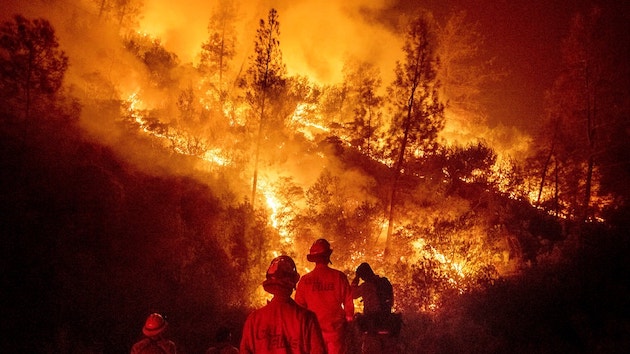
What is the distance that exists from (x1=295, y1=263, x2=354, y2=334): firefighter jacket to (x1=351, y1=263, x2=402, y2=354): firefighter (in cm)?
83

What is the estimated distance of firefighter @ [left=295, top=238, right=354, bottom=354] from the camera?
217 inches

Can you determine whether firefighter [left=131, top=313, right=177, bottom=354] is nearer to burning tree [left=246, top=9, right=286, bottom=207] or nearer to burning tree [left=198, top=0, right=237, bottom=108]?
burning tree [left=246, top=9, right=286, bottom=207]

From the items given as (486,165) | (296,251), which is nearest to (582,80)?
(486,165)

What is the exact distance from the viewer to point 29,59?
18.1 meters

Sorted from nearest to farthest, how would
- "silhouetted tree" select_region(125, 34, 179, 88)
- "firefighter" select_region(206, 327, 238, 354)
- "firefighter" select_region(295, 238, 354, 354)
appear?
"firefighter" select_region(295, 238, 354, 354) < "firefighter" select_region(206, 327, 238, 354) < "silhouetted tree" select_region(125, 34, 179, 88)

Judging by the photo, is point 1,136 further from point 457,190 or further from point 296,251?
point 457,190

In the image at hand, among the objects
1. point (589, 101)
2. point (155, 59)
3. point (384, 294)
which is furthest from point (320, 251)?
point (155, 59)

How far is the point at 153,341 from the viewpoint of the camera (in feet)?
16.9

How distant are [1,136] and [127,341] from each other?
13.8 m

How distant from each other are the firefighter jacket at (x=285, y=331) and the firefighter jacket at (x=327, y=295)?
6.34ft

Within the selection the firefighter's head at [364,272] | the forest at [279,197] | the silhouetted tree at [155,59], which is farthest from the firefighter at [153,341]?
the silhouetted tree at [155,59]

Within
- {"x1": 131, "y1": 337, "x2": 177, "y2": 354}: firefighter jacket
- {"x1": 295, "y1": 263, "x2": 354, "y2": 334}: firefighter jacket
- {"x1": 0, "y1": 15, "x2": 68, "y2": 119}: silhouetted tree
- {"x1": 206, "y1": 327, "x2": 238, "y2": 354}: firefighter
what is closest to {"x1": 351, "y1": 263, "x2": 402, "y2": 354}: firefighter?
{"x1": 295, "y1": 263, "x2": 354, "y2": 334}: firefighter jacket

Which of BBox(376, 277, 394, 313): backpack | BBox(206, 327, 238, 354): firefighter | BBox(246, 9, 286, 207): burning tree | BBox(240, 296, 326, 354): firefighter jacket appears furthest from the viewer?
BBox(246, 9, 286, 207): burning tree

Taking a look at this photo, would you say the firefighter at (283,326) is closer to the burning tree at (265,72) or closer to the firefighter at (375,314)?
the firefighter at (375,314)
